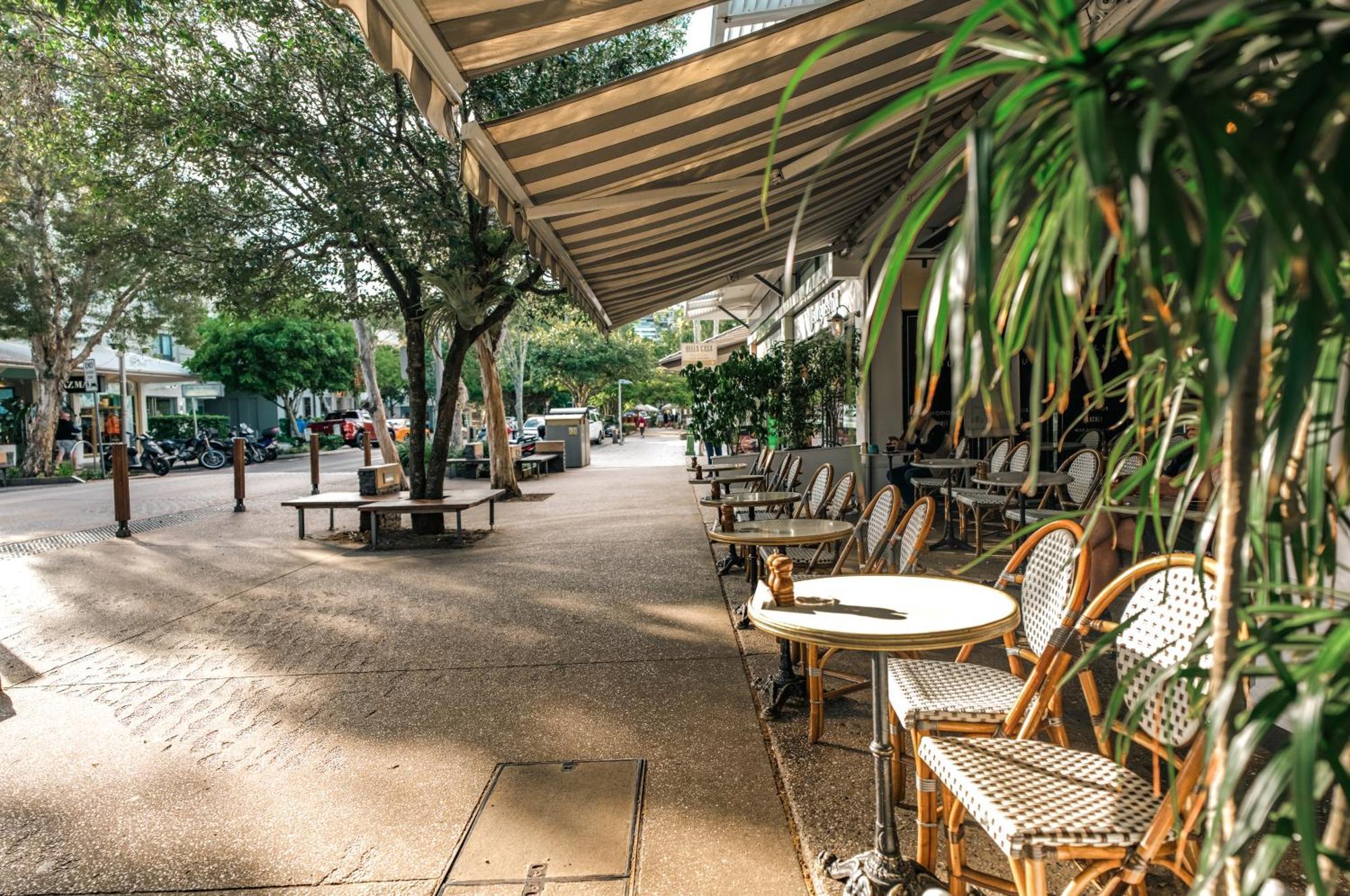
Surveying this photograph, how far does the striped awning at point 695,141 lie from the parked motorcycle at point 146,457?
1634cm

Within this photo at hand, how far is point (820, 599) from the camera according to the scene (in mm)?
2619

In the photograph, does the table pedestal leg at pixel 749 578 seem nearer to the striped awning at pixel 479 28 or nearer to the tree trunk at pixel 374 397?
the striped awning at pixel 479 28

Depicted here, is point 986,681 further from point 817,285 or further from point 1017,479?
point 817,285

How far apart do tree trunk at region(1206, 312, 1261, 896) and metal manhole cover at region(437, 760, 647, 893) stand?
177 centimetres

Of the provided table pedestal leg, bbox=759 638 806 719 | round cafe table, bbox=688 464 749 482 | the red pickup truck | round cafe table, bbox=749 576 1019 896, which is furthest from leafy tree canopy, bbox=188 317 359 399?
round cafe table, bbox=749 576 1019 896

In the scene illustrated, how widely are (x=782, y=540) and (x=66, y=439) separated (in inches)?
854

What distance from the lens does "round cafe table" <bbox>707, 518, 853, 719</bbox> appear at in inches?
138

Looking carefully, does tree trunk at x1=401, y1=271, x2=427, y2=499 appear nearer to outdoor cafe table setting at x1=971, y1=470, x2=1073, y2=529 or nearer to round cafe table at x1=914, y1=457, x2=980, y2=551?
round cafe table at x1=914, y1=457, x2=980, y2=551

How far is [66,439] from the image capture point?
19.7 metres

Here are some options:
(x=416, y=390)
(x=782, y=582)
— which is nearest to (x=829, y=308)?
(x=416, y=390)

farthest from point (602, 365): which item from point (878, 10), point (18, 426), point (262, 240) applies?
point (878, 10)

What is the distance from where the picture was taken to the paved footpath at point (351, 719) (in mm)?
2471

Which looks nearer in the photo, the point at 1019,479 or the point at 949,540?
the point at 1019,479

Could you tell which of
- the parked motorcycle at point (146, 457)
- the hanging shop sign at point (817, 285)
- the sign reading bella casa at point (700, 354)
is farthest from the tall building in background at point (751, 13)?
the parked motorcycle at point (146, 457)
